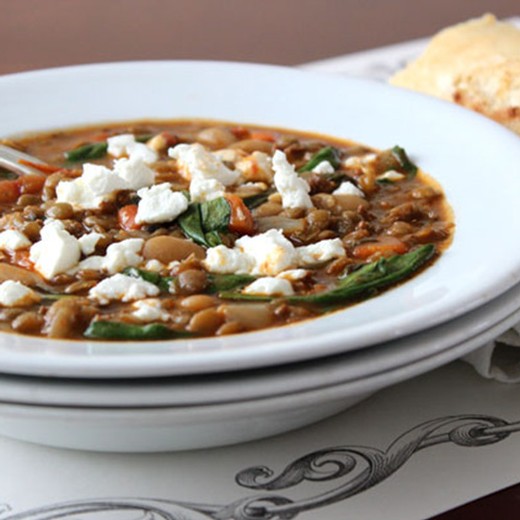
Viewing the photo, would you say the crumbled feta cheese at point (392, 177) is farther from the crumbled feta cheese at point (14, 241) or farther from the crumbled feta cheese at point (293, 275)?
the crumbled feta cheese at point (14, 241)

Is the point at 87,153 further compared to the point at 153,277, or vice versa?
the point at 87,153

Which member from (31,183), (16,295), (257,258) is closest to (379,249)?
(257,258)

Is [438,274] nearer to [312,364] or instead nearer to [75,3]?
[312,364]

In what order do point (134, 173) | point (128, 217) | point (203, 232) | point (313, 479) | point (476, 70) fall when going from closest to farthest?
1. point (313, 479)
2. point (203, 232)
3. point (128, 217)
4. point (134, 173)
5. point (476, 70)

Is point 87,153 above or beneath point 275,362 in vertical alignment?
above

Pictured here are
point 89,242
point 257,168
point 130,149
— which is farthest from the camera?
point 130,149

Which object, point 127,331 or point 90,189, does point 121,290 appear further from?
point 90,189
